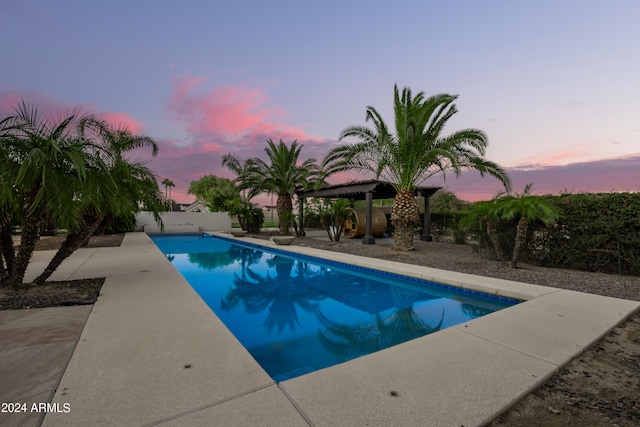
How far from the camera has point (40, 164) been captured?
3932 mm

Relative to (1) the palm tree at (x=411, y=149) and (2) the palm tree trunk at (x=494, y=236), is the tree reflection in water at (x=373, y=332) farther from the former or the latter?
(1) the palm tree at (x=411, y=149)

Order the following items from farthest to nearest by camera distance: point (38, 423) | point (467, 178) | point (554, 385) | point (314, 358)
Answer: point (467, 178), point (314, 358), point (554, 385), point (38, 423)

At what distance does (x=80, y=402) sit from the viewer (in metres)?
2.00

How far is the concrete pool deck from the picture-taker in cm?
190

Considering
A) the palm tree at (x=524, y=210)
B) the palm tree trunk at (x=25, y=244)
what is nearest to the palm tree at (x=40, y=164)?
the palm tree trunk at (x=25, y=244)

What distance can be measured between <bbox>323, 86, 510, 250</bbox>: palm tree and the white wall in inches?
655

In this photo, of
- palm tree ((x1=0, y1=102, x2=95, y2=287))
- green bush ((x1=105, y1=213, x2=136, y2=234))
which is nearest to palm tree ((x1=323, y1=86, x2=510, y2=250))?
palm tree ((x1=0, y1=102, x2=95, y2=287))

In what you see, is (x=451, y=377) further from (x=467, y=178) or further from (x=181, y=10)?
(x=181, y=10)

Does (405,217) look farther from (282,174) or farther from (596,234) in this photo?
(282,174)

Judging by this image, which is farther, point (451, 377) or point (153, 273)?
point (153, 273)

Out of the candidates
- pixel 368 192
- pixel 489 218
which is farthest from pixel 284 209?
pixel 489 218

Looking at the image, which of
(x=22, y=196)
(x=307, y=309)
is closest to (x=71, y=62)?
(x=22, y=196)

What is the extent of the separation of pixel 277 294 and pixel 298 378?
4.33m

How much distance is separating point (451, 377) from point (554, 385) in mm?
836
